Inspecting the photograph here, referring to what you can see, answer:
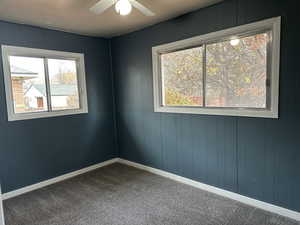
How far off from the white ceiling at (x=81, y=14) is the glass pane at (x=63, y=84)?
57 cm

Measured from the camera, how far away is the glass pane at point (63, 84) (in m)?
3.25

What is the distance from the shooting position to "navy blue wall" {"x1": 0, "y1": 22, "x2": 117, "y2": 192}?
9.14 ft

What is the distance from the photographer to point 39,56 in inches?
120

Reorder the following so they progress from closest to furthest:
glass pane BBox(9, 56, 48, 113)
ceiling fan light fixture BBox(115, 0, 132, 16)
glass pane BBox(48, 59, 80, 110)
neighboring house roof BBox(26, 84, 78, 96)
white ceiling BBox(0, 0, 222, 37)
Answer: ceiling fan light fixture BBox(115, 0, 132, 16), white ceiling BBox(0, 0, 222, 37), glass pane BBox(9, 56, 48, 113), neighboring house roof BBox(26, 84, 78, 96), glass pane BBox(48, 59, 80, 110)

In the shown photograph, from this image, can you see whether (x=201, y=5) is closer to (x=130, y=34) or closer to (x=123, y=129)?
(x=130, y=34)

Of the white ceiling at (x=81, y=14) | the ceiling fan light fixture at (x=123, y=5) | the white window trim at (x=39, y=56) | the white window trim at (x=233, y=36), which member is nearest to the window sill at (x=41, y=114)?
the white window trim at (x=39, y=56)

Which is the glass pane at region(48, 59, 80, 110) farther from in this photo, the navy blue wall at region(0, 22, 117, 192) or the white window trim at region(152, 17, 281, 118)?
the white window trim at region(152, 17, 281, 118)

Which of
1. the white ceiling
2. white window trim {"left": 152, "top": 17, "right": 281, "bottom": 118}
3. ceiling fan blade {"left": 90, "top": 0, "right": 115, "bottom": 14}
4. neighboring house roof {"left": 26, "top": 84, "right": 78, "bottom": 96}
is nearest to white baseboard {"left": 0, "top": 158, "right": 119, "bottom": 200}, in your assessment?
neighboring house roof {"left": 26, "top": 84, "right": 78, "bottom": 96}

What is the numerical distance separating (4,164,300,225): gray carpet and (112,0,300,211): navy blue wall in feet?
0.93

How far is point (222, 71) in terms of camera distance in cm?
254

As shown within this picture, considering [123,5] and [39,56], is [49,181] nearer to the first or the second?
[39,56]

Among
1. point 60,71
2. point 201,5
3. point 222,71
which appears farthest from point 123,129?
point 201,5

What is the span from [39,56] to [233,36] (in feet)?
9.21

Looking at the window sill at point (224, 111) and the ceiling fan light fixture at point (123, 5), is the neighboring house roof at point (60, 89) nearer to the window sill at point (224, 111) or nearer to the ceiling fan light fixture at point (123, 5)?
the window sill at point (224, 111)
